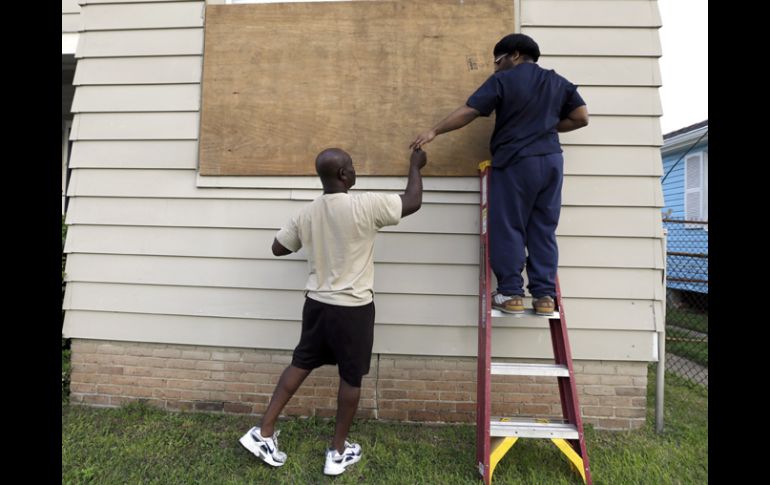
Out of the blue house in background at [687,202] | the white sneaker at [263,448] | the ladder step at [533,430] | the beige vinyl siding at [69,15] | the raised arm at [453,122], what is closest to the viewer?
the ladder step at [533,430]

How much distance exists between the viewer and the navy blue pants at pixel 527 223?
2.45 m

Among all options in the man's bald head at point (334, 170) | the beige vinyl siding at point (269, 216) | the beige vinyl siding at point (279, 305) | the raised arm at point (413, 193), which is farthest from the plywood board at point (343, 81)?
the beige vinyl siding at point (279, 305)

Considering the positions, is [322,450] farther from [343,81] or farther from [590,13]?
[590,13]

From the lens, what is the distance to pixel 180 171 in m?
3.12

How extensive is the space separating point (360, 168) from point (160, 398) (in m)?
2.08

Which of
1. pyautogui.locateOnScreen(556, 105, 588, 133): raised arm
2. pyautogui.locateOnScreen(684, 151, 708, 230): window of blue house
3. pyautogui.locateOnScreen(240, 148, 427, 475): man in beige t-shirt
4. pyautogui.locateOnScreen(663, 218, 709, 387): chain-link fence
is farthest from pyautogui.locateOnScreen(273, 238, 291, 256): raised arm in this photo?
pyautogui.locateOnScreen(684, 151, 708, 230): window of blue house

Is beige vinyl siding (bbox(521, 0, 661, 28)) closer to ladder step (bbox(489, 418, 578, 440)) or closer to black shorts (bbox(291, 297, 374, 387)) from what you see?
black shorts (bbox(291, 297, 374, 387))

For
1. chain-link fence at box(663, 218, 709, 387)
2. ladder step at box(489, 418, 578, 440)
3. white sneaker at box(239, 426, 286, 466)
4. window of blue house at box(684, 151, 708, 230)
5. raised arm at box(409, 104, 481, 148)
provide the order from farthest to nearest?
window of blue house at box(684, 151, 708, 230), chain-link fence at box(663, 218, 709, 387), raised arm at box(409, 104, 481, 148), white sneaker at box(239, 426, 286, 466), ladder step at box(489, 418, 578, 440)

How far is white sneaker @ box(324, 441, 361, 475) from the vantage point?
237 cm

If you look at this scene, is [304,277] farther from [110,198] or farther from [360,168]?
[110,198]

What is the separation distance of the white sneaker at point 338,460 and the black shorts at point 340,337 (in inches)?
16.1

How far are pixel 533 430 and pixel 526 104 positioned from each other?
1717mm

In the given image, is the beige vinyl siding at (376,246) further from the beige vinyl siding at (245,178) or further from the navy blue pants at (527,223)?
the navy blue pants at (527,223)

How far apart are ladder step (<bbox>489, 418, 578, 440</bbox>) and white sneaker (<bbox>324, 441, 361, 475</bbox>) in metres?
0.77
